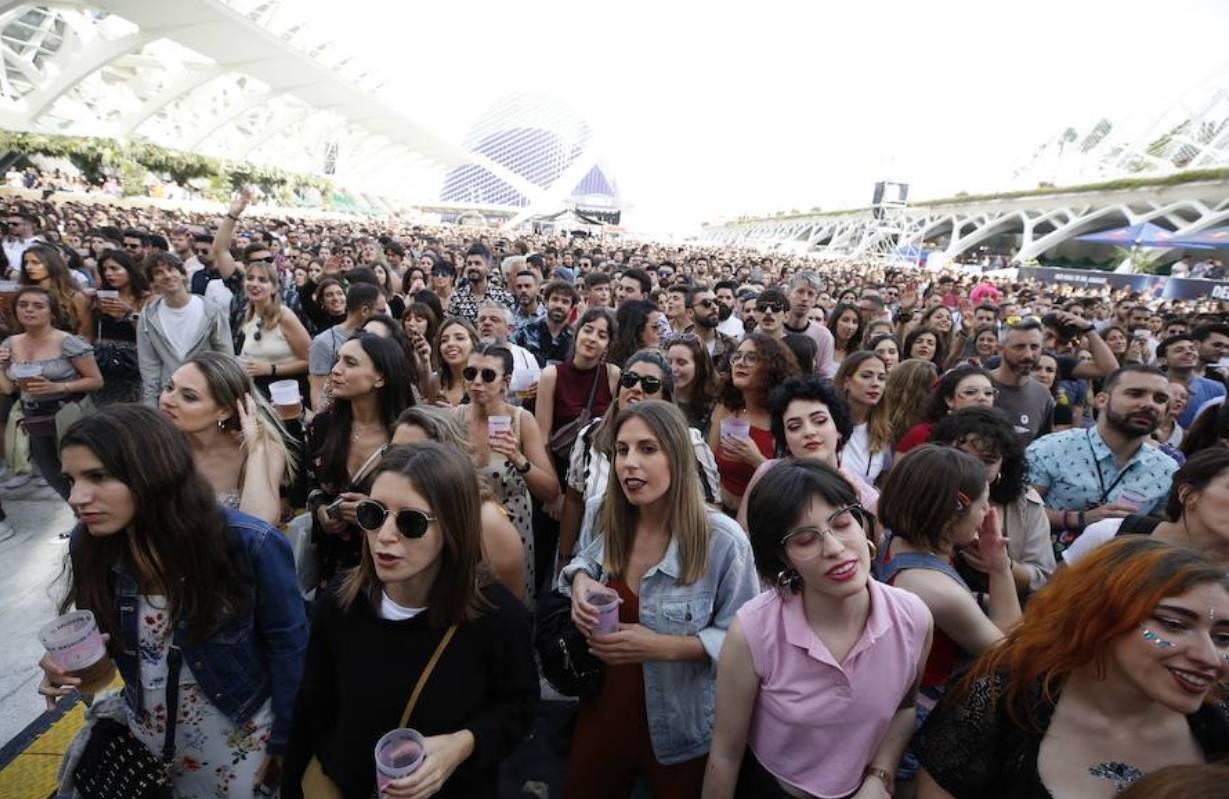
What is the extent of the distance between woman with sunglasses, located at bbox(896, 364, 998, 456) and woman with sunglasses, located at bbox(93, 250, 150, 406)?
218 inches

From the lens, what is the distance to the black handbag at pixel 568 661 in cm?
188

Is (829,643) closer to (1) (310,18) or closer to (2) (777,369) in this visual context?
(2) (777,369)

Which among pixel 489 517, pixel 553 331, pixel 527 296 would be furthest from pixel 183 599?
pixel 527 296

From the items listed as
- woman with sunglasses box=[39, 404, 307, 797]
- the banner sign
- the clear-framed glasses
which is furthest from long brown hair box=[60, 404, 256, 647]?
the banner sign

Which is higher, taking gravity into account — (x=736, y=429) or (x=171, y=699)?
(x=736, y=429)

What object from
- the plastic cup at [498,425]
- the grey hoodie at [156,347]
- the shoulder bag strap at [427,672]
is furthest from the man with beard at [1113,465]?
the grey hoodie at [156,347]

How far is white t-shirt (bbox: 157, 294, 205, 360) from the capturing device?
4.20 m

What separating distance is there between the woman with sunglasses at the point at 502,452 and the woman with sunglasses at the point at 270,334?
85.2 inches

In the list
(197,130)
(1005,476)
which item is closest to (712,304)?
(1005,476)

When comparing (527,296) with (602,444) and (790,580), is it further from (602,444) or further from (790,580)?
(790,580)

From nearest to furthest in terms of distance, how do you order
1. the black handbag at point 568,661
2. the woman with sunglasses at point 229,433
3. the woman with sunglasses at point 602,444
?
1. the black handbag at point 568,661
2. the woman with sunglasses at point 229,433
3. the woman with sunglasses at point 602,444

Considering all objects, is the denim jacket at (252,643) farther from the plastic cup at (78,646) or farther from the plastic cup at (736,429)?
the plastic cup at (736,429)

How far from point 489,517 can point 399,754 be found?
33.5 inches

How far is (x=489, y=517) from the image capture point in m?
2.15
